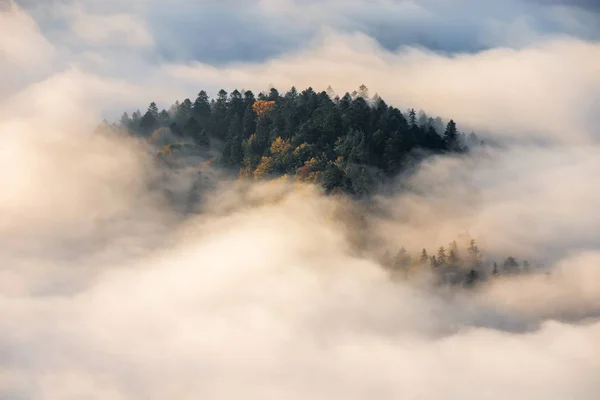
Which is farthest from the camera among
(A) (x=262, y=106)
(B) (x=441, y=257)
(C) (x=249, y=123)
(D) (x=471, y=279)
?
(C) (x=249, y=123)

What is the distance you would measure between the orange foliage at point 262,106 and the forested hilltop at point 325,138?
0.06 feet

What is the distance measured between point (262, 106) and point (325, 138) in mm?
17010

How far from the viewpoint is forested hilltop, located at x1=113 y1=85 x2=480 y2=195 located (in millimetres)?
156625

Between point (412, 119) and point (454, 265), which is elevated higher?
point (412, 119)

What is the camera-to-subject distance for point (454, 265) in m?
153

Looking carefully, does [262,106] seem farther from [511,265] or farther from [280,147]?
[511,265]

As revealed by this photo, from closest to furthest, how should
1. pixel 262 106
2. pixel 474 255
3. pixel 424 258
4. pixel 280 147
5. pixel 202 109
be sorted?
1. pixel 424 258
2. pixel 474 255
3. pixel 280 147
4. pixel 262 106
5. pixel 202 109

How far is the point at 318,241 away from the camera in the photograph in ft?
531

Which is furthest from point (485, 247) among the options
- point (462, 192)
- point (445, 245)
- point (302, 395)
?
point (302, 395)

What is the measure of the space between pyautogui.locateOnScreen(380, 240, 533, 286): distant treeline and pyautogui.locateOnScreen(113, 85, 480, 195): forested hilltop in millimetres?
13229

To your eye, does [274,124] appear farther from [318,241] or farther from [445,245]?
[445,245]

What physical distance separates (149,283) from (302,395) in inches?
1861

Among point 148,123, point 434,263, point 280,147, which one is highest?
point 148,123

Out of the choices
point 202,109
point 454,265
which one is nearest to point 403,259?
point 454,265
